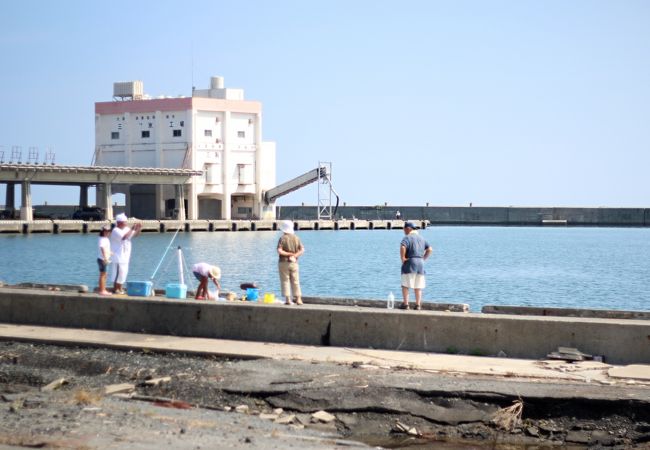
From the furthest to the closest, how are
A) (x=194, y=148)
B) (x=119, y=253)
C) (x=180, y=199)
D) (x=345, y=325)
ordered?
(x=194, y=148)
(x=180, y=199)
(x=119, y=253)
(x=345, y=325)

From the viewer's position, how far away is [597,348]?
45.7 ft

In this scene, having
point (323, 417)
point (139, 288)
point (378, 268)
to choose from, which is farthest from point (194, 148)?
point (323, 417)

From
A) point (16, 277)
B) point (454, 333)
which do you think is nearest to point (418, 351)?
point (454, 333)

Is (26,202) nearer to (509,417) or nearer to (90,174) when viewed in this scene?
(90,174)

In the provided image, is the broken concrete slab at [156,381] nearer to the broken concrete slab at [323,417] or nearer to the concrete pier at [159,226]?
the broken concrete slab at [323,417]

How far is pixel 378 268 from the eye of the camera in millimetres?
59969

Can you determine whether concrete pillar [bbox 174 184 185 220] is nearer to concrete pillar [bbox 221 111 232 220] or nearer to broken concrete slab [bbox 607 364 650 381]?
concrete pillar [bbox 221 111 232 220]

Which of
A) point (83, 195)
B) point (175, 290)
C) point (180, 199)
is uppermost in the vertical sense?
point (83, 195)

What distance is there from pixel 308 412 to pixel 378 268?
48.2 metres

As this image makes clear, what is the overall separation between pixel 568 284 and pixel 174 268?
19.5 meters

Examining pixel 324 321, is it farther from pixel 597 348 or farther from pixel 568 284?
pixel 568 284

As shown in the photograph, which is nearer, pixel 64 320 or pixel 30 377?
pixel 30 377

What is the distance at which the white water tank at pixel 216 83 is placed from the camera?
104738 mm

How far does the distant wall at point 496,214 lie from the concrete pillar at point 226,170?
133 ft
